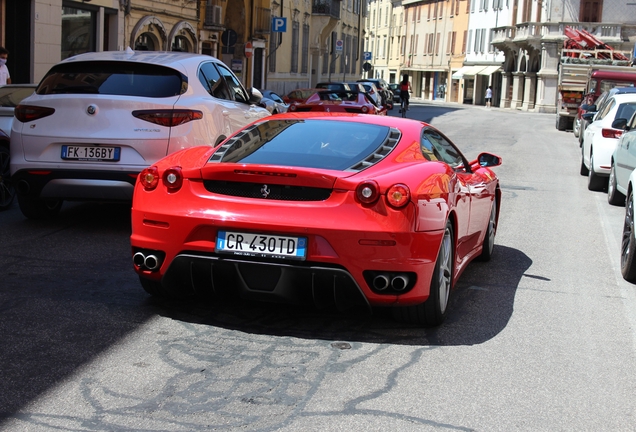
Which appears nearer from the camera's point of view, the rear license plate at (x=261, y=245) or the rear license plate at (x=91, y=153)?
the rear license plate at (x=261, y=245)

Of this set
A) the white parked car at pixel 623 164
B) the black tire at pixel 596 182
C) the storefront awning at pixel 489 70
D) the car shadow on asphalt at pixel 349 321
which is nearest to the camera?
the car shadow on asphalt at pixel 349 321

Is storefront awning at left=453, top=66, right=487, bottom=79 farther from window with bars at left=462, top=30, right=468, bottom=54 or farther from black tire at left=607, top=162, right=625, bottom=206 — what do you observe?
black tire at left=607, top=162, right=625, bottom=206

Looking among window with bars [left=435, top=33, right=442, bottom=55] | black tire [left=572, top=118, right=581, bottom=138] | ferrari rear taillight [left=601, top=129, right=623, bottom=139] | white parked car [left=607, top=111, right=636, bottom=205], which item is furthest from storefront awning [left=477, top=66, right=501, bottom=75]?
white parked car [left=607, top=111, right=636, bottom=205]

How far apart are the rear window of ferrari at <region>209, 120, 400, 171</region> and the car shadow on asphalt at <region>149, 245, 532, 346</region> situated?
3.02 ft

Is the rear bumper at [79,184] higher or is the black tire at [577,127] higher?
the rear bumper at [79,184]

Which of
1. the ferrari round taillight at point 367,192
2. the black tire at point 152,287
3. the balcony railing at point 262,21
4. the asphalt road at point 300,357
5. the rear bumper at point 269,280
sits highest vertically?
the balcony railing at point 262,21

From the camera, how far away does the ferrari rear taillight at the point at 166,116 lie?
8180mm

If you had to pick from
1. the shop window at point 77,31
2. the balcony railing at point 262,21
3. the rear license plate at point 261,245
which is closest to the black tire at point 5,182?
the rear license plate at point 261,245

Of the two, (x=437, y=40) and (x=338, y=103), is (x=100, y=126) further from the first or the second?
(x=437, y=40)

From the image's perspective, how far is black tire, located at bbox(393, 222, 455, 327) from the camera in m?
5.40

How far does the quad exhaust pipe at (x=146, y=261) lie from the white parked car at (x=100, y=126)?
104 inches

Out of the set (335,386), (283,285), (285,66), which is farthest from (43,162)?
(285,66)

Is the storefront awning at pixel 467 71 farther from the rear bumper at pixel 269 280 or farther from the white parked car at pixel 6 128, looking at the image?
the rear bumper at pixel 269 280

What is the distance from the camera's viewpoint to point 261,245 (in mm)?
5141
